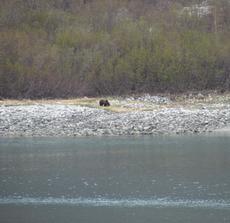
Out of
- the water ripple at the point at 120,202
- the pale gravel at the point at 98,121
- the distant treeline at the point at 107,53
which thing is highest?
the distant treeline at the point at 107,53

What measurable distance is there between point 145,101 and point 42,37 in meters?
18.4

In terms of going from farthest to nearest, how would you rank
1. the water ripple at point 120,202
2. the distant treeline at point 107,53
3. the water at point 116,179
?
A: the distant treeline at point 107,53, the water ripple at point 120,202, the water at point 116,179

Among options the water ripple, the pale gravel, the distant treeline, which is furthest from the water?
the distant treeline

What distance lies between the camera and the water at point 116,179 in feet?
72.5

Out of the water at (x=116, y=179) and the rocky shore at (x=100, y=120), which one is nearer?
the water at (x=116, y=179)

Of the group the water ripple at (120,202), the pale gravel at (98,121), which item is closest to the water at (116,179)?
the water ripple at (120,202)

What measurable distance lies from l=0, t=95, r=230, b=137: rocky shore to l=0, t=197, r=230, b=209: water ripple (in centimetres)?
1644

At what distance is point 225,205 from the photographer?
22547mm

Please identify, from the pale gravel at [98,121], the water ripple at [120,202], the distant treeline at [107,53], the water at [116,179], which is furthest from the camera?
the distant treeline at [107,53]

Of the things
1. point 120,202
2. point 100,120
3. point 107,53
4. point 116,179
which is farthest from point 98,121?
point 107,53

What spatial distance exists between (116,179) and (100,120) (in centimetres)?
1613

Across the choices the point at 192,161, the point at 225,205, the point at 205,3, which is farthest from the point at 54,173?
the point at 205,3

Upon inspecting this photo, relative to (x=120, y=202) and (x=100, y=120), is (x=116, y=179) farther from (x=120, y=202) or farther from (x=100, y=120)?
(x=100, y=120)

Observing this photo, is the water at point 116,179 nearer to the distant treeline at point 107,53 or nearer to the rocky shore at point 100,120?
the rocky shore at point 100,120
